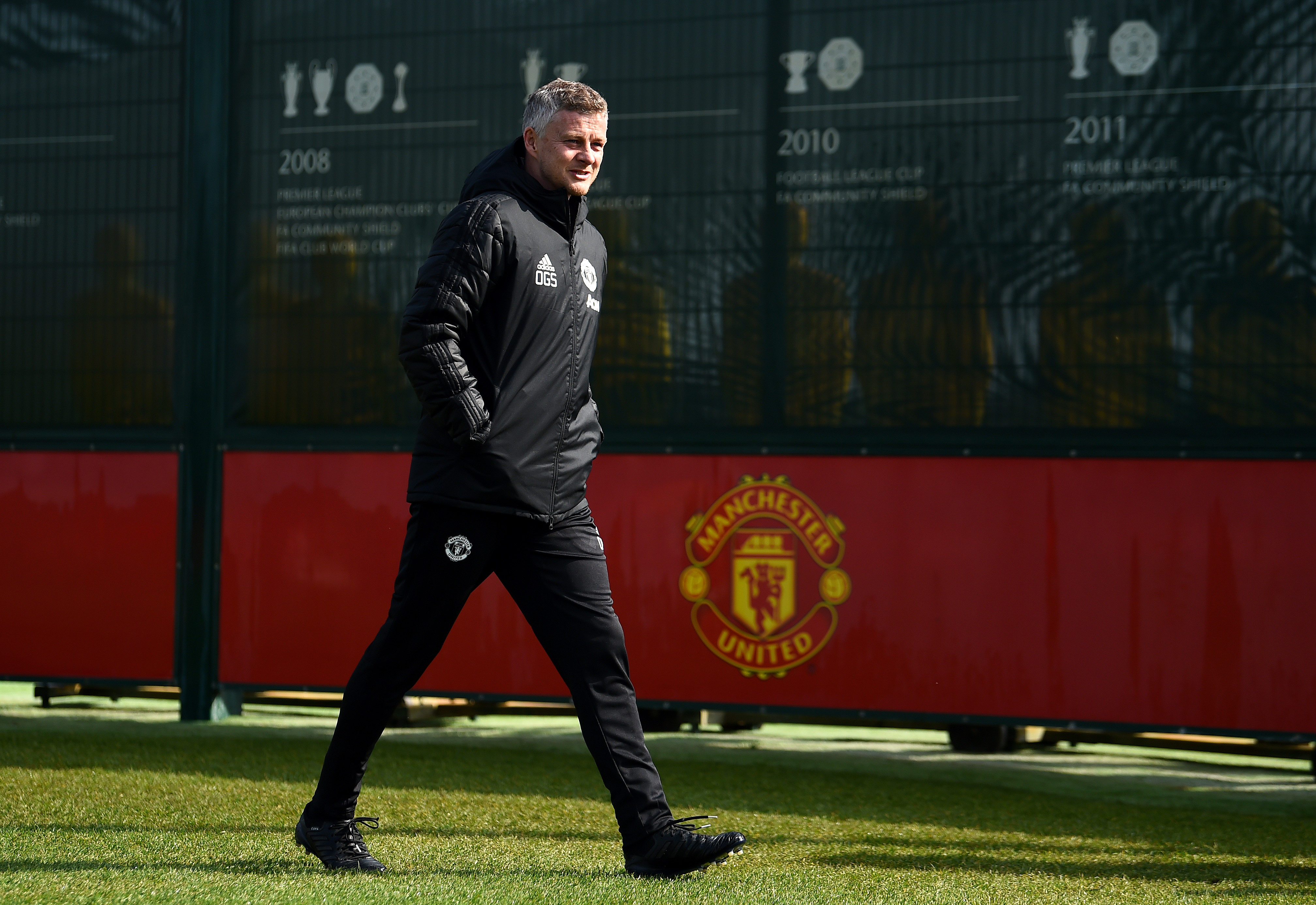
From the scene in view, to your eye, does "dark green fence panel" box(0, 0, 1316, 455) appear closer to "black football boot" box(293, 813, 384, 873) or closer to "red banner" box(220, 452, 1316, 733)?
"red banner" box(220, 452, 1316, 733)

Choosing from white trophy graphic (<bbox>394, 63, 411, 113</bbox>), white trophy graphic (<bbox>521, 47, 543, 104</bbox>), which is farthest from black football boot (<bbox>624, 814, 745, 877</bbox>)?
white trophy graphic (<bbox>394, 63, 411, 113</bbox>)

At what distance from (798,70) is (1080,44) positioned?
103cm

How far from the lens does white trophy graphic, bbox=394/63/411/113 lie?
21.3 ft

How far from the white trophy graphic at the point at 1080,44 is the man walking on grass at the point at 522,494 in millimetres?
2911

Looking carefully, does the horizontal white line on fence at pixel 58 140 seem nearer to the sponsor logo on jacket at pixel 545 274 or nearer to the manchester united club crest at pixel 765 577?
the manchester united club crest at pixel 765 577

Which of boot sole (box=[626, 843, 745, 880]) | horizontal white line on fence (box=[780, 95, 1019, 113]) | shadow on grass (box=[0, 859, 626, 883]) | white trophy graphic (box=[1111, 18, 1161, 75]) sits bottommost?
shadow on grass (box=[0, 859, 626, 883])

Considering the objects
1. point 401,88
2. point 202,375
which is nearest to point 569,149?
point 401,88

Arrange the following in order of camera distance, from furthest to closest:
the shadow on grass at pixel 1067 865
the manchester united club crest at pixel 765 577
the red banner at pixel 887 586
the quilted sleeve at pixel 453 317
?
the manchester united club crest at pixel 765 577, the red banner at pixel 887 586, the shadow on grass at pixel 1067 865, the quilted sleeve at pixel 453 317

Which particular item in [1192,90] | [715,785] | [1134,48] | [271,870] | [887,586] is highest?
[1134,48]

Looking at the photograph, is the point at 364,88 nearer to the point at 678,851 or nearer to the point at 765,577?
the point at 765,577

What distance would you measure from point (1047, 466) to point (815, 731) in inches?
91.0

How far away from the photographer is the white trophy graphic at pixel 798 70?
607cm

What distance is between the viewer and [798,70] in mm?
6078

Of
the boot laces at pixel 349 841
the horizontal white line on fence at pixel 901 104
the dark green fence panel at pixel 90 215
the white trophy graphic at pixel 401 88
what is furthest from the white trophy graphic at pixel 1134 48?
the boot laces at pixel 349 841
